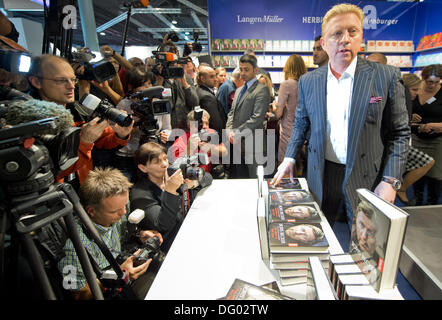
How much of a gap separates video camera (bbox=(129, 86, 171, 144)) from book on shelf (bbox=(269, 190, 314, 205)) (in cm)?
88

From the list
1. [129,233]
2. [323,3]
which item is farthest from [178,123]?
[323,3]

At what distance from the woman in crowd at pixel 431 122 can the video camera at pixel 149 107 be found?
2.79 m

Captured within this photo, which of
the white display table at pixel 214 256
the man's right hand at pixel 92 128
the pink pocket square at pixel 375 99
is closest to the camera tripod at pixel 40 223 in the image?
the white display table at pixel 214 256

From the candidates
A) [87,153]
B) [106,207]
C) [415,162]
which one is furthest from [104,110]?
[415,162]

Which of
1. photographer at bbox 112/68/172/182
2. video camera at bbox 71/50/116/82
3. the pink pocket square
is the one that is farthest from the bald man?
the pink pocket square

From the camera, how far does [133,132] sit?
1953 mm

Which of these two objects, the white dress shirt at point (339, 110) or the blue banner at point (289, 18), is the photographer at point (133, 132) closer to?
the white dress shirt at point (339, 110)

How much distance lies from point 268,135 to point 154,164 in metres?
1.88

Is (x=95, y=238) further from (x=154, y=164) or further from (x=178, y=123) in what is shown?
(x=178, y=123)

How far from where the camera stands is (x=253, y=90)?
2.78 meters

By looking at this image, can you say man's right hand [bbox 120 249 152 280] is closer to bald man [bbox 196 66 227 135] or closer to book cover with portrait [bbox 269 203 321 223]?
book cover with portrait [bbox 269 203 321 223]

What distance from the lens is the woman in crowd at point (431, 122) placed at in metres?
2.70

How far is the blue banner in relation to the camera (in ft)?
18.4

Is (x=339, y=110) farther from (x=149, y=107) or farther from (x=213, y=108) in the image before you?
(x=213, y=108)
